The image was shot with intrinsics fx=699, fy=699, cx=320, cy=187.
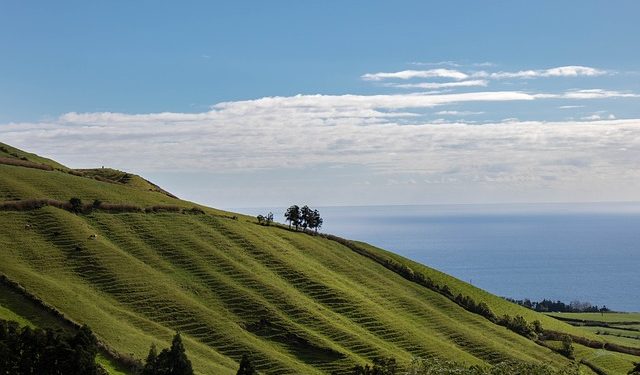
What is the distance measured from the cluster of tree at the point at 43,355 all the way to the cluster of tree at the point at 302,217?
84.9 meters

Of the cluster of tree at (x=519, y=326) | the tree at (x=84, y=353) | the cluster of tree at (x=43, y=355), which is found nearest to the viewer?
the cluster of tree at (x=43, y=355)

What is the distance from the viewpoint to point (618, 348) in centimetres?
14312

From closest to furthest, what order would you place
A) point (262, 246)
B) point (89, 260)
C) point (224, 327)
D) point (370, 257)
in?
point (224, 327) → point (89, 260) → point (262, 246) → point (370, 257)

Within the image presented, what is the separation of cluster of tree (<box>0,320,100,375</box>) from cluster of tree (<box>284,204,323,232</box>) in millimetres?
84863

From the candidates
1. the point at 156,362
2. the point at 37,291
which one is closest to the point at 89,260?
the point at 37,291

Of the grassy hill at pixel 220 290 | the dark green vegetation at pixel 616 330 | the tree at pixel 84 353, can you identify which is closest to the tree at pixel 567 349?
the grassy hill at pixel 220 290

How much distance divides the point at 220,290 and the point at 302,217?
5083cm

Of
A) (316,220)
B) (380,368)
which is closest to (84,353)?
(380,368)

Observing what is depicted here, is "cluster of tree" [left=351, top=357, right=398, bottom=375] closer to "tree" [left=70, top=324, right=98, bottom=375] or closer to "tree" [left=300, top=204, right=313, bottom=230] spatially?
"tree" [left=70, top=324, right=98, bottom=375]

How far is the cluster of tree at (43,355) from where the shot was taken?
2501 inches

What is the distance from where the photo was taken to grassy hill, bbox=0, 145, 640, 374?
8481 cm

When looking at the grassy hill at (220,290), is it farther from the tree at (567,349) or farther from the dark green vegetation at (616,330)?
the dark green vegetation at (616,330)

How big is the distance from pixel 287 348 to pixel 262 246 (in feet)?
109

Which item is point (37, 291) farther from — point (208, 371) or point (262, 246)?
point (262, 246)
